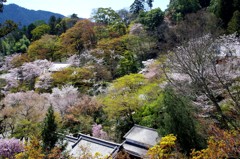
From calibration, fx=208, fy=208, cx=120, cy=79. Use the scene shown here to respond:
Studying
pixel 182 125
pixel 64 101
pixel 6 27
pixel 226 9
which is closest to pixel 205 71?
pixel 182 125

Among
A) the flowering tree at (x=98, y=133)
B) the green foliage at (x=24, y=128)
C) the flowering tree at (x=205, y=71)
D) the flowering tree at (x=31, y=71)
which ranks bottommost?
the flowering tree at (x=98, y=133)

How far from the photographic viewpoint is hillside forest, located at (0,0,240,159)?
8.24 m

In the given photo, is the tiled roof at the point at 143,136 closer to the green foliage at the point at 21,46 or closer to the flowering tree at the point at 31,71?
the flowering tree at the point at 31,71

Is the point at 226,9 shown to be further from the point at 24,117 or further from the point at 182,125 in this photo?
the point at 24,117

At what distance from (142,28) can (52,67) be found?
44.5ft

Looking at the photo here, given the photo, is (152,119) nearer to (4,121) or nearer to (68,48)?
(4,121)

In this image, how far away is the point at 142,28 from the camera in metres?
29.8

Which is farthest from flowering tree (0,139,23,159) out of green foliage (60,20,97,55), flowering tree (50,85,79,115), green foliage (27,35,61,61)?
green foliage (27,35,61,61)

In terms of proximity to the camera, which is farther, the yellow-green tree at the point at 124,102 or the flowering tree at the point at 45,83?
the flowering tree at the point at 45,83

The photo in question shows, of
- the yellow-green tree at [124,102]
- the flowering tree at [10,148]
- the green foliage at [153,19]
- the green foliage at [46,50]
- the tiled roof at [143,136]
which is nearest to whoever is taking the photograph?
the flowering tree at [10,148]

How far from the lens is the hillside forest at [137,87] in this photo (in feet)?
27.0

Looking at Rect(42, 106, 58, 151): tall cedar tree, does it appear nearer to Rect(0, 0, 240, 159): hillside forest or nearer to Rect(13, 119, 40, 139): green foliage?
Rect(0, 0, 240, 159): hillside forest

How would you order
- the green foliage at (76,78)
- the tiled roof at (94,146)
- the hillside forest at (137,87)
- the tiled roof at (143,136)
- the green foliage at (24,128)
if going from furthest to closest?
the green foliage at (76,78) < the green foliage at (24,128) < the tiled roof at (143,136) < the tiled roof at (94,146) < the hillside forest at (137,87)

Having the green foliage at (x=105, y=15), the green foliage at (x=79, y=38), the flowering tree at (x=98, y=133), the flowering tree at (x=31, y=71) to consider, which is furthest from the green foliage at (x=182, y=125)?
the green foliage at (x=105, y=15)
